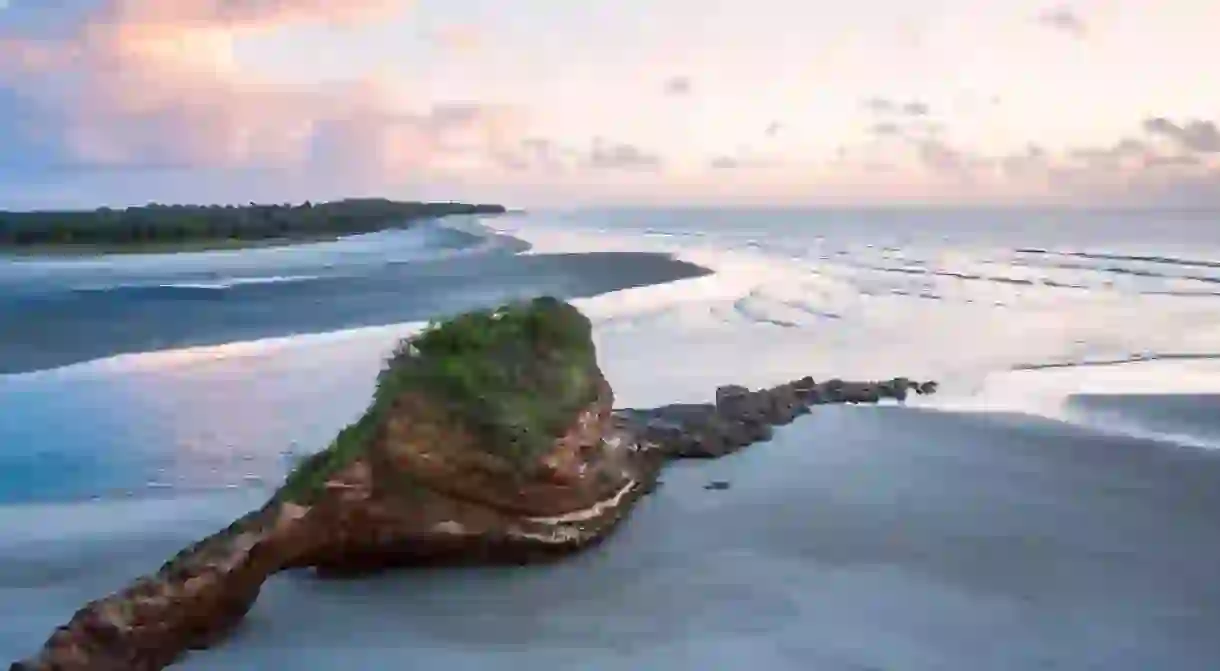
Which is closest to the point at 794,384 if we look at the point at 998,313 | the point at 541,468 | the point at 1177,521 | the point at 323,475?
the point at 1177,521

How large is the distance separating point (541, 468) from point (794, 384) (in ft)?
28.1

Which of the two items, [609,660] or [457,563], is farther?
[457,563]

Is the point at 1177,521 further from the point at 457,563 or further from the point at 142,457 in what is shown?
the point at 142,457

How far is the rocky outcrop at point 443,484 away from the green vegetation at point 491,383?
0.01 metres

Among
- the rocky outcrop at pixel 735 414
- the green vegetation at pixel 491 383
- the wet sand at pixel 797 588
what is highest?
the green vegetation at pixel 491 383

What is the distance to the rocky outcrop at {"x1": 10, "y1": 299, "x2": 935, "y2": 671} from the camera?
25.1 feet

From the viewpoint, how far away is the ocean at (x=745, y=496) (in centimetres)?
798

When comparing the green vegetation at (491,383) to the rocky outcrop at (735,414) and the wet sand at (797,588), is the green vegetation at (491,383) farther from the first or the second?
the rocky outcrop at (735,414)

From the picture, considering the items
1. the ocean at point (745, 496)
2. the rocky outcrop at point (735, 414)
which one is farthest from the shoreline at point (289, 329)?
the rocky outcrop at point (735, 414)

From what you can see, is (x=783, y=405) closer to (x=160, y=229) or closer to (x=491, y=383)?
(x=491, y=383)

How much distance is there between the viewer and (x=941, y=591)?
8.84 meters

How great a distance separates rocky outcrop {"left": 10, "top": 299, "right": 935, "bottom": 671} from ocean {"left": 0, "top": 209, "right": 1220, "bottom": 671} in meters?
0.30

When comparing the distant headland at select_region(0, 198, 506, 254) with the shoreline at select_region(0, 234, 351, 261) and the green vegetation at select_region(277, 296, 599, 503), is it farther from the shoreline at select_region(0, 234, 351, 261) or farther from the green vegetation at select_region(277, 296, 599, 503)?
the green vegetation at select_region(277, 296, 599, 503)

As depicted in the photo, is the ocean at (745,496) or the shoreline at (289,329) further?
the shoreline at (289,329)
